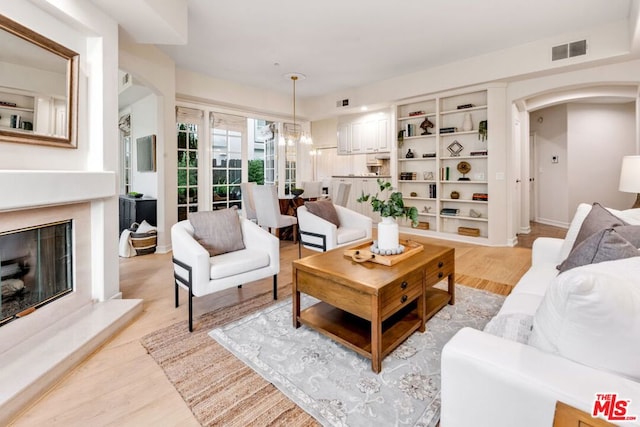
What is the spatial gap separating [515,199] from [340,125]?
3818 millimetres

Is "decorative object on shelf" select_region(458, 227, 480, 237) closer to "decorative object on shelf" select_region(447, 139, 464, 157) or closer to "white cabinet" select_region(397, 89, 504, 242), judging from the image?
"white cabinet" select_region(397, 89, 504, 242)

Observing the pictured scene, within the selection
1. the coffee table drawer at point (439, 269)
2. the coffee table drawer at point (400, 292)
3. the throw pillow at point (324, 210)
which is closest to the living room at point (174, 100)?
the coffee table drawer at point (400, 292)

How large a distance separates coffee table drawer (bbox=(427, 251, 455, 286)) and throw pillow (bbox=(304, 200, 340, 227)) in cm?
169

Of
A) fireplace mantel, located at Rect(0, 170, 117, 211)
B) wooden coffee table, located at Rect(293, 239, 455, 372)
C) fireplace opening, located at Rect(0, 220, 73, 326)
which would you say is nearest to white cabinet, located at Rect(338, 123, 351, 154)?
wooden coffee table, located at Rect(293, 239, 455, 372)

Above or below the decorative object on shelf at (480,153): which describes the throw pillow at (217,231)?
below

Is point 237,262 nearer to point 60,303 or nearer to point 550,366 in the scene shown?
point 60,303

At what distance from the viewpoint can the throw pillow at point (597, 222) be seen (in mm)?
1722

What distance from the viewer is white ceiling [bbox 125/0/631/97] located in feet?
11.0

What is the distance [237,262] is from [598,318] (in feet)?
7.15

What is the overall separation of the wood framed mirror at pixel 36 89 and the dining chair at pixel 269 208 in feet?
7.84

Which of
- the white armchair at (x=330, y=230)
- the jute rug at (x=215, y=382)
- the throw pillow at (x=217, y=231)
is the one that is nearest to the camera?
the jute rug at (x=215, y=382)

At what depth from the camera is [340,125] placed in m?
7.25

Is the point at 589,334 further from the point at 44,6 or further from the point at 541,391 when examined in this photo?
the point at 44,6

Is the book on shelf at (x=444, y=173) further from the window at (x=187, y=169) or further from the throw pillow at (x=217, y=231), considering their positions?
the window at (x=187, y=169)
